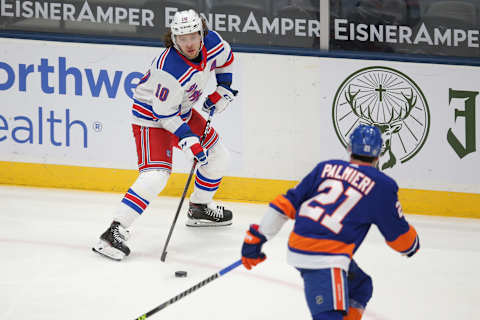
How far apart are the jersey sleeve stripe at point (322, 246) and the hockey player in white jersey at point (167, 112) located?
162 centimetres

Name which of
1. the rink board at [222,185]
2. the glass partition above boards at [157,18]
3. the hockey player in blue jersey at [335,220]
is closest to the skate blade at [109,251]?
the rink board at [222,185]

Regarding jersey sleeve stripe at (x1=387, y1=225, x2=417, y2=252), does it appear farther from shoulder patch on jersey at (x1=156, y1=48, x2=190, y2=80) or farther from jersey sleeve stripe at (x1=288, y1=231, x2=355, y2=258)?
shoulder patch on jersey at (x1=156, y1=48, x2=190, y2=80)

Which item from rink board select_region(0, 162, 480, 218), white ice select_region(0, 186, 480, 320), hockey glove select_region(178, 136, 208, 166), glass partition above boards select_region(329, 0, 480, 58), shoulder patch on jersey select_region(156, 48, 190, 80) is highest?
glass partition above boards select_region(329, 0, 480, 58)

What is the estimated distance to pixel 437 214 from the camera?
211 inches

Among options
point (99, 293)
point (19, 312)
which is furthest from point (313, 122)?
point (19, 312)

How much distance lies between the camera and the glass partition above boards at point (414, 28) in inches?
214

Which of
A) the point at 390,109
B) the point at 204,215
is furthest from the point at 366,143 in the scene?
the point at 390,109

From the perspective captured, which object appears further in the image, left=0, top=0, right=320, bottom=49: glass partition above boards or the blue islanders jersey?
left=0, top=0, right=320, bottom=49: glass partition above boards

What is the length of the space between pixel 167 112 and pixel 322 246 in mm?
1768

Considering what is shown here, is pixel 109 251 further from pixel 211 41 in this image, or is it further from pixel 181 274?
pixel 211 41

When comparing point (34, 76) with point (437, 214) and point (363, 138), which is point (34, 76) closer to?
point (437, 214)

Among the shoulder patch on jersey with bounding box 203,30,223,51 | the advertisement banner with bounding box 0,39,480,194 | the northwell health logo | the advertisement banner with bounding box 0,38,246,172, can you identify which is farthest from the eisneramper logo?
the northwell health logo

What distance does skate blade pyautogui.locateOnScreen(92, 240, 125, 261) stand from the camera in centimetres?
401

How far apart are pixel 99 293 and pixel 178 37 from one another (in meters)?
1.35
